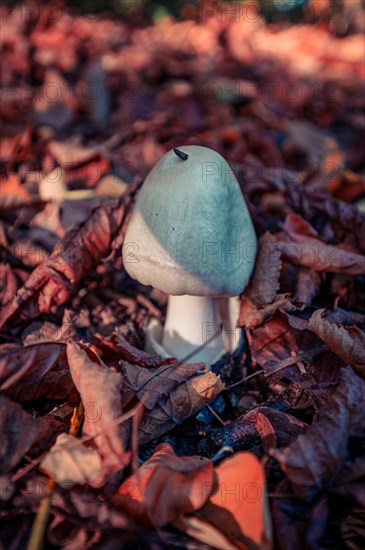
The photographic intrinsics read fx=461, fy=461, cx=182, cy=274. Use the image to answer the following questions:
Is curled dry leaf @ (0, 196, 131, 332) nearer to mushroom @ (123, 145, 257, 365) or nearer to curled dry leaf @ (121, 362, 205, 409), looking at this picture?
mushroom @ (123, 145, 257, 365)

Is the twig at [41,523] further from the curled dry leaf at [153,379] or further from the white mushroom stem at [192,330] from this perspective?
the white mushroom stem at [192,330]

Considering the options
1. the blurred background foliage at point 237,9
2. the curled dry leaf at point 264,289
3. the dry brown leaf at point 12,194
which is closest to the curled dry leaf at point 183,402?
the curled dry leaf at point 264,289

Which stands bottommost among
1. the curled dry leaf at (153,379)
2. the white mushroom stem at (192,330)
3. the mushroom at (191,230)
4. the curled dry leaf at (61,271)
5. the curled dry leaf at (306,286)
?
the white mushroom stem at (192,330)

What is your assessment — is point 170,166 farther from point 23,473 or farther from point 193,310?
point 23,473

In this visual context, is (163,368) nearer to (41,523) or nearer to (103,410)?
(103,410)

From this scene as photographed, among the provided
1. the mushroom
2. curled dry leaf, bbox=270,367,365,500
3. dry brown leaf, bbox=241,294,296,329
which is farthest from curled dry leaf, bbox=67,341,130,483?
dry brown leaf, bbox=241,294,296,329

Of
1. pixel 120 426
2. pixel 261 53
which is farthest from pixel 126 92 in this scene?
pixel 120 426
